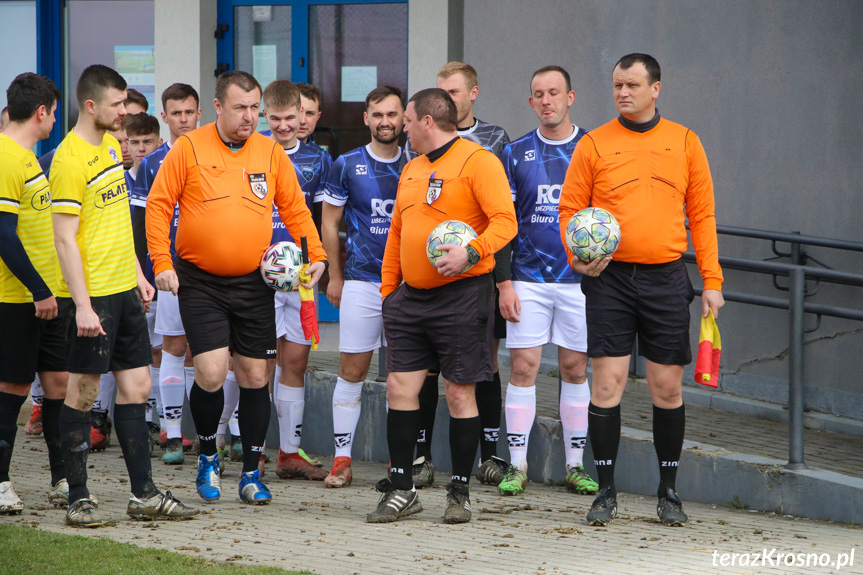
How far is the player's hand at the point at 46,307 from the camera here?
5293mm

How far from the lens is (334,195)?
6.46 meters

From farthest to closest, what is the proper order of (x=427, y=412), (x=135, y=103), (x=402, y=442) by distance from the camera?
(x=135, y=103) → (x=427, y=412) → (x=402, y=442)

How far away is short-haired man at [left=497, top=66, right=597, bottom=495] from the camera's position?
622 centimetres

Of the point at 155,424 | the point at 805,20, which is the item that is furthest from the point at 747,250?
the point at 155,424

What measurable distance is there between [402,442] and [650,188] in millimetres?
1772

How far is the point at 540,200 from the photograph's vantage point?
20.5ft

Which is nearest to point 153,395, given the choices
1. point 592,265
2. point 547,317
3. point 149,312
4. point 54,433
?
point 149,312

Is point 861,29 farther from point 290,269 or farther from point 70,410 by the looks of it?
point 70,410

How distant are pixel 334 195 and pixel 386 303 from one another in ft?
3.78

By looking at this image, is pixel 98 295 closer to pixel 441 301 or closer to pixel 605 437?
pixel 441 301

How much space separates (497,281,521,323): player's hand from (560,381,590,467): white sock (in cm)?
73

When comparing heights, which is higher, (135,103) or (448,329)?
(135,103)

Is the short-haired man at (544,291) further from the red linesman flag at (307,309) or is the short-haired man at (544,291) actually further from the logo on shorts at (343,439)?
the red linesman flag at (307,309)

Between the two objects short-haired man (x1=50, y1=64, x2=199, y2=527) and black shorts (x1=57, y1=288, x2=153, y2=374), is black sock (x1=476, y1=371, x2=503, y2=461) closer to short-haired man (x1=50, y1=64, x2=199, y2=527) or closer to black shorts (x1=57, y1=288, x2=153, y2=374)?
short-haired man (x1=50, y1=64, x2=199, y2=527)
